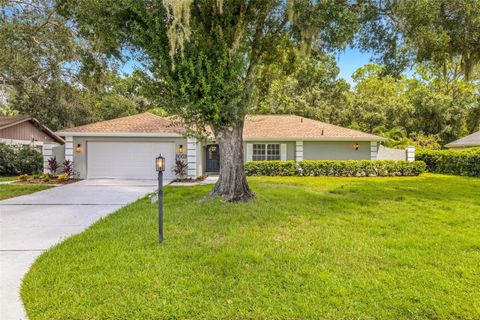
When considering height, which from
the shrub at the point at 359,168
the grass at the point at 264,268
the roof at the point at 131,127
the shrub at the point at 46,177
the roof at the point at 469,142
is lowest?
the grass at the point at 264,268

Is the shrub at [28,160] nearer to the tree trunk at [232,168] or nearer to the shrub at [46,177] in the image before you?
the shrub at [46,177]

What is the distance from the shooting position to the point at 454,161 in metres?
14.9

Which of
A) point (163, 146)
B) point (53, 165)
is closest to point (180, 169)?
point (163, 146)

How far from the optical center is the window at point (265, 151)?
50.7ft

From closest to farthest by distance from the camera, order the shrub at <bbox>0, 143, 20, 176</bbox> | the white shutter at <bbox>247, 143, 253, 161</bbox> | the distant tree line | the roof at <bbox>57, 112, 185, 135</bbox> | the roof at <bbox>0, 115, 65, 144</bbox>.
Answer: the distant tree line → the roof at <bbox>57, 112, 185, 135</bbox> → the shrub at <bbox>0, 143, 20, 176</bbox> → the white shutter at <bbox>247, 143, 253, 161</bbox> → the roof at <bbox>0, 115, 65, 144</bbox>

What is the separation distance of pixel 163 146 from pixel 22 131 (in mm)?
9639

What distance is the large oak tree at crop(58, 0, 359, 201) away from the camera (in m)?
5.96

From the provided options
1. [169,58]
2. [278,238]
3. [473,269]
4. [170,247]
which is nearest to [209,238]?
[170,247]

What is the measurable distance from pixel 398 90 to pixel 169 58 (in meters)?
28.9

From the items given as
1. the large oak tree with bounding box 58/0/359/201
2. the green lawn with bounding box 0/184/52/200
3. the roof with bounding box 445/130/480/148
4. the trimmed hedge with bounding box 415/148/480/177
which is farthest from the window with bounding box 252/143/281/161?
the roof with bounding box 445/130/480/148

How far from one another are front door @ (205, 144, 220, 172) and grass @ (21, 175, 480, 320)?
10.0 meters

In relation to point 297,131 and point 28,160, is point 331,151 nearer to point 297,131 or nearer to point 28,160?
point 297,131

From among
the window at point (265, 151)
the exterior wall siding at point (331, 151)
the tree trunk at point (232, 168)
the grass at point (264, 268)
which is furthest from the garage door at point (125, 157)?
the grass at point (264, 268)

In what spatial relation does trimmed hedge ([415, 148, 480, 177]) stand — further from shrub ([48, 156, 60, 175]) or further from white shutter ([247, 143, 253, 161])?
shrub ([48, 156, 60, 175])
